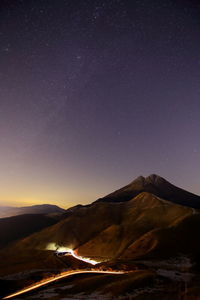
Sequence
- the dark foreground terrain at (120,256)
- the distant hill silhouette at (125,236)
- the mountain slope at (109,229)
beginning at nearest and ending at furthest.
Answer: the dark foreground terrain at (120,256) → the distant hill silhouette at (125,236) → the mountain slope at (109,229)

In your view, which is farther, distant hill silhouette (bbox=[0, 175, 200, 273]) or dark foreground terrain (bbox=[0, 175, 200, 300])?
distant hill silhouette (bbox=[0, 175, 200, 273])

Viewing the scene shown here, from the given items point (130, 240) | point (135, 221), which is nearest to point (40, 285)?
point (130, 240)

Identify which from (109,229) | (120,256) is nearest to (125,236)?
(109,229)

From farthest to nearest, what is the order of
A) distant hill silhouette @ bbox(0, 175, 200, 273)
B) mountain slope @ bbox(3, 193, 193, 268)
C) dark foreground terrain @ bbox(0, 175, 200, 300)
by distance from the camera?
mountain slope @ bbox(3, 193, 193, 268) < distant hill silhouette @ bbox(0, 175, 200, 273) < dark foreground terrain @ bbox(0, 175, 200, 300)

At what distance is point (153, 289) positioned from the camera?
5053 centimetres

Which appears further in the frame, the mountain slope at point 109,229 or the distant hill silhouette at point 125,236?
the mountain slope at point 109,229

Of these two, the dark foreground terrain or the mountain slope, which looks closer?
the dark foreground terrain

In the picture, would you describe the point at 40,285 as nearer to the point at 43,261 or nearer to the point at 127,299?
the point at 127,299

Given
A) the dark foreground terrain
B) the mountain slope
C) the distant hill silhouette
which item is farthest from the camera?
the mountain slope

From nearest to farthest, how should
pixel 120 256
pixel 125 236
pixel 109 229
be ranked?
pixel 120 256 → pixel 125 236 → pixel 109 229

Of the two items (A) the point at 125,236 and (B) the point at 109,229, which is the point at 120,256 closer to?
(A) the point at 125,236

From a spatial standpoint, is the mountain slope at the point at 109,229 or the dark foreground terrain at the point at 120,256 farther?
the mountain slope at the point at 109,229

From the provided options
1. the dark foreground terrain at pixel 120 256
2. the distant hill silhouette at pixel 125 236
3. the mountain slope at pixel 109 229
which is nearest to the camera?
the dark foreground terrain at pixel 120 256

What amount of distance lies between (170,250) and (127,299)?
190 feet
